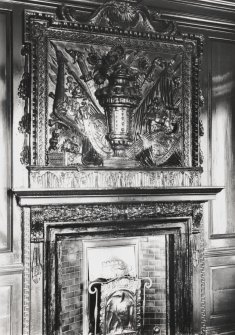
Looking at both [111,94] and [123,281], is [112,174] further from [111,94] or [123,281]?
[123,281]

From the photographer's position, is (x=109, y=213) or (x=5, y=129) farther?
(x=109, y=213)

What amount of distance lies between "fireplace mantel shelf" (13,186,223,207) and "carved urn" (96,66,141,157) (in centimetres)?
33

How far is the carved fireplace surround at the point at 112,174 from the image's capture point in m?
3.05

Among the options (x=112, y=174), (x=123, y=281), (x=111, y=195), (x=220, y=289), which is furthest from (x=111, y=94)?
(x=220, y=289)

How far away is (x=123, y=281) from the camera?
331 centimetres

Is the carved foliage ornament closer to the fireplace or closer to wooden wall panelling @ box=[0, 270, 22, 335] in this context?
the fireplace

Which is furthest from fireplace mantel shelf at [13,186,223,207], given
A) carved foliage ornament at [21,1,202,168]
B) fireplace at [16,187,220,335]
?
carved foliage ornament at [21,1,202,168]

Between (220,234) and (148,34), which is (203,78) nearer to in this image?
(148,34)

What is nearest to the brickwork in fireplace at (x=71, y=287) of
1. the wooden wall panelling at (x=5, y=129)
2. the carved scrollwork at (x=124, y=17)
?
the wooden wall panelling at (x=5, y=129)

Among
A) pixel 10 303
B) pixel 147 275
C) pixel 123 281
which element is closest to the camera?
pixel 10 303

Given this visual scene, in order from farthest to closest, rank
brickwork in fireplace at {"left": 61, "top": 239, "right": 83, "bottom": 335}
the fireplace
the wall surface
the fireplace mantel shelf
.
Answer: the wall surface < brickwork in fireplace at {"left": 61, "top": 239, "right": 83, "bottom": 335} < the fireplace < the fireplace mantel shelf

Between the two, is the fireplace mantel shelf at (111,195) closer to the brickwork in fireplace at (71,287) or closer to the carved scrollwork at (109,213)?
the carved scrollwork at (109,213)

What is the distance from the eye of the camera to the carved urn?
10.6ft

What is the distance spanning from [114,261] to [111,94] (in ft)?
4.28
